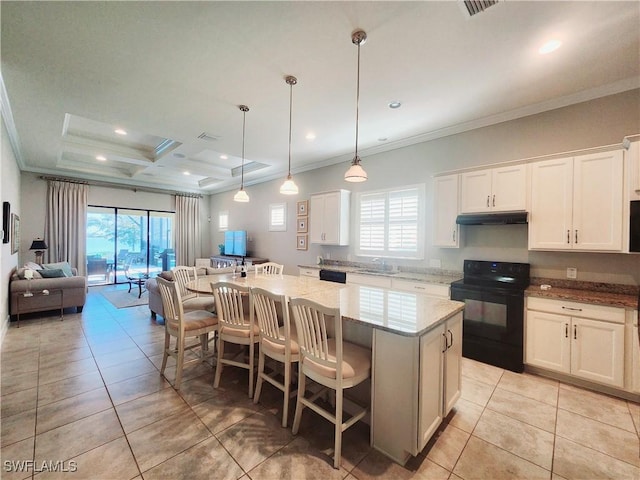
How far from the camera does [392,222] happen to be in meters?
4.45

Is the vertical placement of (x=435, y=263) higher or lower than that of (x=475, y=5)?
lower

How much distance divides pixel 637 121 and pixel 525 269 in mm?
1729

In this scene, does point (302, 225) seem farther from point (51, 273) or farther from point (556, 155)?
point (51, 273)

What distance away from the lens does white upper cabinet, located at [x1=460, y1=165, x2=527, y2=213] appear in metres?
3.07

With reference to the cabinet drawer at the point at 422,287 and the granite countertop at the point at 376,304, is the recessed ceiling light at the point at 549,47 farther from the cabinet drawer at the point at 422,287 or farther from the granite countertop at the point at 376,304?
the cabinet drawer at the point at 422,287

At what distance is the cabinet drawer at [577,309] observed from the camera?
7.91 ft

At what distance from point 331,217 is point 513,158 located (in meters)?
2.82

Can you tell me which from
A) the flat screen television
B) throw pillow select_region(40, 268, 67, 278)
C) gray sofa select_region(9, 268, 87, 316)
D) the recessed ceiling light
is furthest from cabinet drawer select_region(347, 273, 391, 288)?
throw pillow select_region(40, 268, 67, 278)

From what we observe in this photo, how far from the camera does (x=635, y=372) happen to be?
2.33 meters

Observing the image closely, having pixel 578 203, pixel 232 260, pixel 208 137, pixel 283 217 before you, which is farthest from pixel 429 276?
pixel 232 260

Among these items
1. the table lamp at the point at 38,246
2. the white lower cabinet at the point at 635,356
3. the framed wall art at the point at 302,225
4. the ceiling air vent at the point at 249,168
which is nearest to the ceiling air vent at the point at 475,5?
the white lower cabinet at the point at 635,356

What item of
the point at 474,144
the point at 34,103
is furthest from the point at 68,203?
the point at 474,144

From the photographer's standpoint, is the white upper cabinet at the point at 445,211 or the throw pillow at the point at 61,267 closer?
the white upper cabinet at the point at 445,211

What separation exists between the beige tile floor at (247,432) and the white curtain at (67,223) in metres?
4.59
